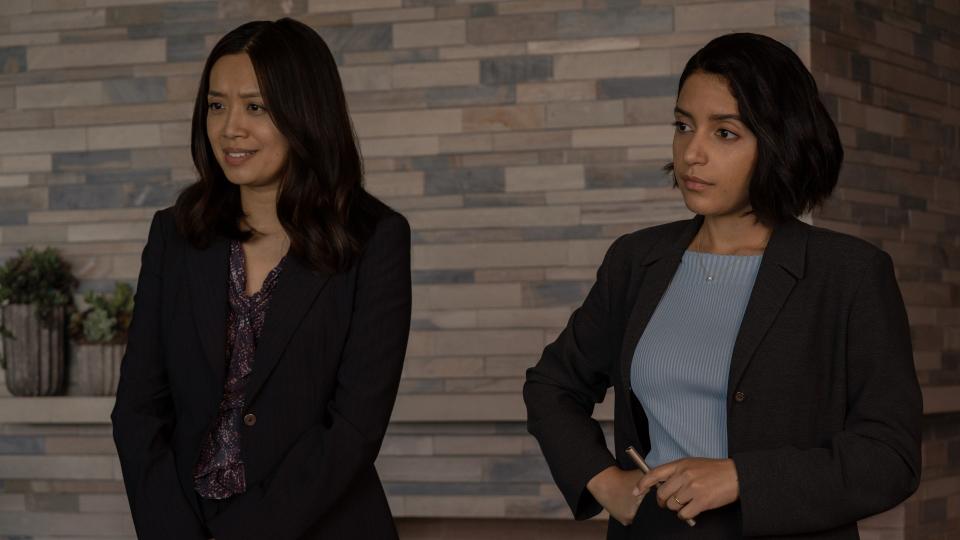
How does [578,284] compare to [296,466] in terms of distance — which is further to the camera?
[578,284]

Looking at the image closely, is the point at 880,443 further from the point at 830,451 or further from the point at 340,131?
the point at 340,131

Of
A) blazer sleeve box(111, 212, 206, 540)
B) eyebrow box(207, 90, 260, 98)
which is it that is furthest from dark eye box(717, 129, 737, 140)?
blazer sleeve box(111, 212, 206, 540)

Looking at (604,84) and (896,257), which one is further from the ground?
(604,84)

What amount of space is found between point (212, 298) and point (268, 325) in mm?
100

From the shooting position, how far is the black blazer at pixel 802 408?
1.61 m

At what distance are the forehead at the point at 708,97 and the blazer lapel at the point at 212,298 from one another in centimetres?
75

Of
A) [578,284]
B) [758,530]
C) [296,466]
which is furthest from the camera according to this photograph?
[578,284]

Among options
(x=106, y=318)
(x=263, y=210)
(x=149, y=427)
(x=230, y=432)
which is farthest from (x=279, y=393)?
(x=106, y=318)

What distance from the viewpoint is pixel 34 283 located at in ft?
14.0

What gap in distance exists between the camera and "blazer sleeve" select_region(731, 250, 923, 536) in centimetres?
161

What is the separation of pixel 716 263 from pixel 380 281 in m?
0.52

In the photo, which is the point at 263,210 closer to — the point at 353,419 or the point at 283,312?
the point at 283,312

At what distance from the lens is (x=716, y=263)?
1818 millimetres

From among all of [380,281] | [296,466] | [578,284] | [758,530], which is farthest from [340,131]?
[578,284]
